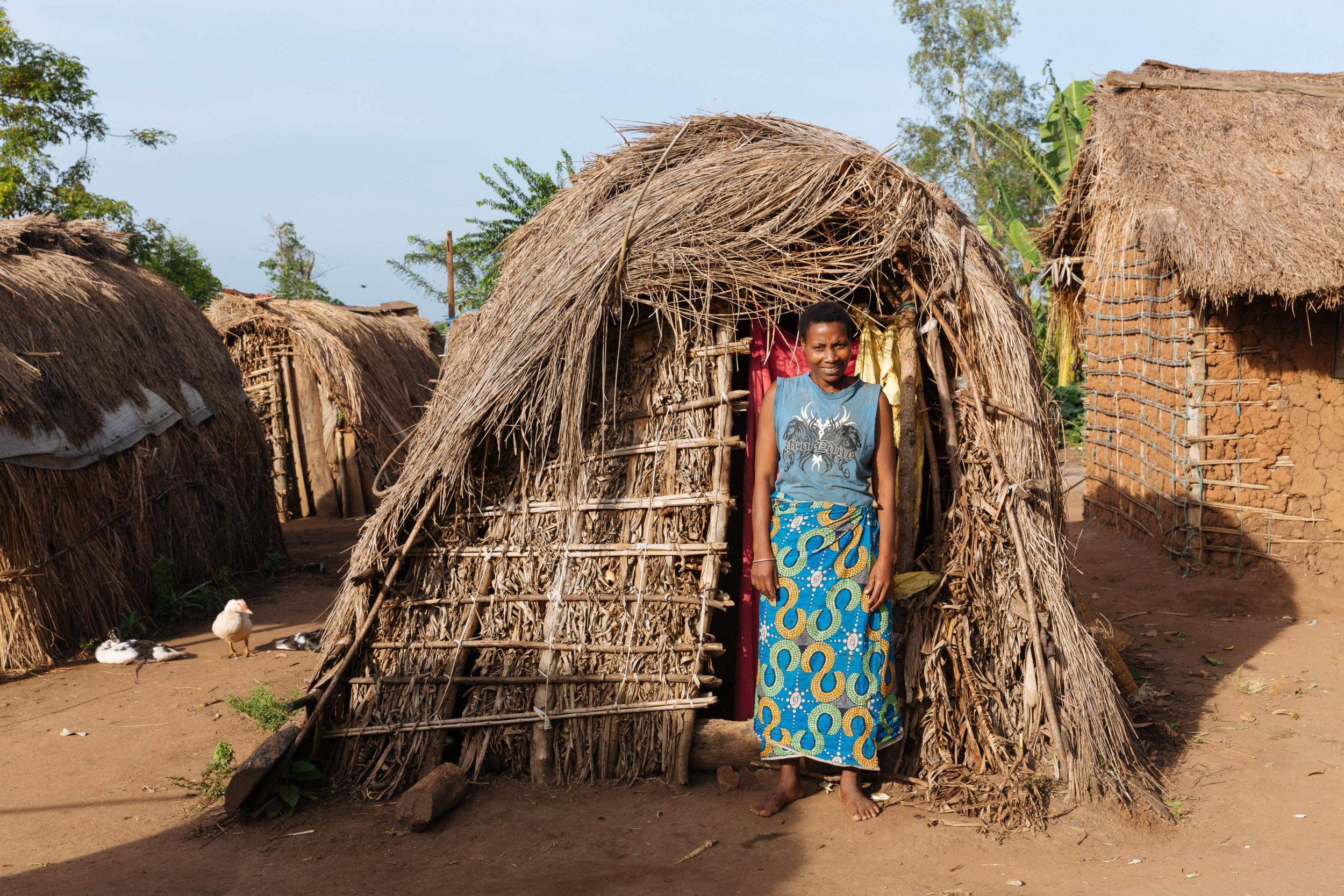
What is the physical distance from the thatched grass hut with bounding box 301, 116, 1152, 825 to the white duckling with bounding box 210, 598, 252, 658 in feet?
6.77

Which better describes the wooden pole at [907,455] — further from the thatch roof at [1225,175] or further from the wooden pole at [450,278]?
the wooden pole at [450,278]

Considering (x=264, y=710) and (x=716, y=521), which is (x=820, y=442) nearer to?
(x=716, y=521)

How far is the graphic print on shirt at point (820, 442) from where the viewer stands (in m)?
3.49

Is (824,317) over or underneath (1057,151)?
underneath

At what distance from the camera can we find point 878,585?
3.51 metres

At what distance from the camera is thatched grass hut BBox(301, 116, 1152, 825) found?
3830 mm

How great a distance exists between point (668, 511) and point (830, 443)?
33.2 inches

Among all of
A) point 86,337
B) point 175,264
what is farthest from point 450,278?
point 86,337

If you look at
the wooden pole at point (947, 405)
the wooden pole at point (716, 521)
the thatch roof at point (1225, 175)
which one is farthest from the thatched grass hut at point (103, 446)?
the thatch roof at point (1225, 175)

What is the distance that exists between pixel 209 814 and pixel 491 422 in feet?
6.29

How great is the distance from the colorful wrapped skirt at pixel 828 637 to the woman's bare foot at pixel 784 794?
4.8 inches

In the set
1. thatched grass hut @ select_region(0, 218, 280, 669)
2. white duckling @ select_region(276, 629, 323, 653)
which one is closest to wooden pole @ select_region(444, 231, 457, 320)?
thatched grass hut @ select_region(0, 218, 280, 669)

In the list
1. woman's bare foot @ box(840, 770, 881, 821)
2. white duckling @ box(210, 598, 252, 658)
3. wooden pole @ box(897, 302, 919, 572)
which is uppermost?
wooden pole @ box(897, 302, 919, 572)

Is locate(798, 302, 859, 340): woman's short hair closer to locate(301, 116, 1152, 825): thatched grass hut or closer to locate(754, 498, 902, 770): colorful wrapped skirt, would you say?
locate(301, 116, 1152, 825): thatched grass hut
